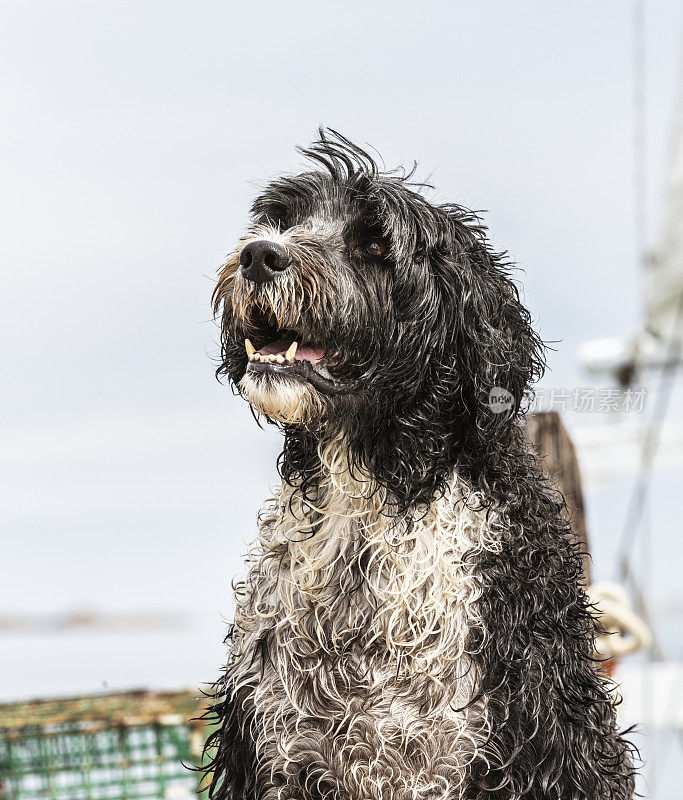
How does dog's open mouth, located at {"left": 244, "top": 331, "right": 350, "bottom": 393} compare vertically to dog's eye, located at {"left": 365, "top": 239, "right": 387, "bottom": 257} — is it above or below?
below

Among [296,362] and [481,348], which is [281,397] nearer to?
[296,362]

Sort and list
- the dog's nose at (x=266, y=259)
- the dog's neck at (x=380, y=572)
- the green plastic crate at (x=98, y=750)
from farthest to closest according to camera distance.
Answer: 1. the green plastic crate at (x=98, y=750)
2. the dog's neck at (x=380, y=572)
3. the dog's nose at (x=266, y=259)

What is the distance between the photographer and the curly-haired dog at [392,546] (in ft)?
6.28

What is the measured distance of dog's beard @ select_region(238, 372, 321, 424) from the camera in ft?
6.10

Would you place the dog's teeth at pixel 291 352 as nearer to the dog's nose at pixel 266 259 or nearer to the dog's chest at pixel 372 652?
the dog's nose at pixel 266 259

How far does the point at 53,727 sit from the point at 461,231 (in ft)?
9.52

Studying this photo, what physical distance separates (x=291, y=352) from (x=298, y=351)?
23 millimetres

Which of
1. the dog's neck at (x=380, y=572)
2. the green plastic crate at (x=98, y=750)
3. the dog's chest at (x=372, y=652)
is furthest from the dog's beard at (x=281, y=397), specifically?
the green plastic crate at (x=98, y=750)

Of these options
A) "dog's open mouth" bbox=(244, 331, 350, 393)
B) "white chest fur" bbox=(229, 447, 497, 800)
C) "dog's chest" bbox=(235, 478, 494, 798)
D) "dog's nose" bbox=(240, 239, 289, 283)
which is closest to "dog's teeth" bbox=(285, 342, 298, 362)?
"dog's open mouth" bbox=(244, 331, 350, 393)

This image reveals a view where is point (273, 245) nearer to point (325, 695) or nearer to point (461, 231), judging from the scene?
point (461, 231)

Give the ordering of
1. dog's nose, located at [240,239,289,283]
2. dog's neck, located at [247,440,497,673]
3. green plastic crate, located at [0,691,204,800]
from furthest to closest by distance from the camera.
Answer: green plastic crate, located at [0,691,204,800]
dog's neck, located at [247,440,497,673]
dog's nose, located at [240,239,289,283]

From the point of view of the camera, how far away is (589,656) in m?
2.09

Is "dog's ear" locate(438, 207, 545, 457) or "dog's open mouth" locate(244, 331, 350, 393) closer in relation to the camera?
"dog's open mouth" locate(244, 331, 350, 393)

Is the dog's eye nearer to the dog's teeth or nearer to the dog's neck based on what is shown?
the dog's teeth
